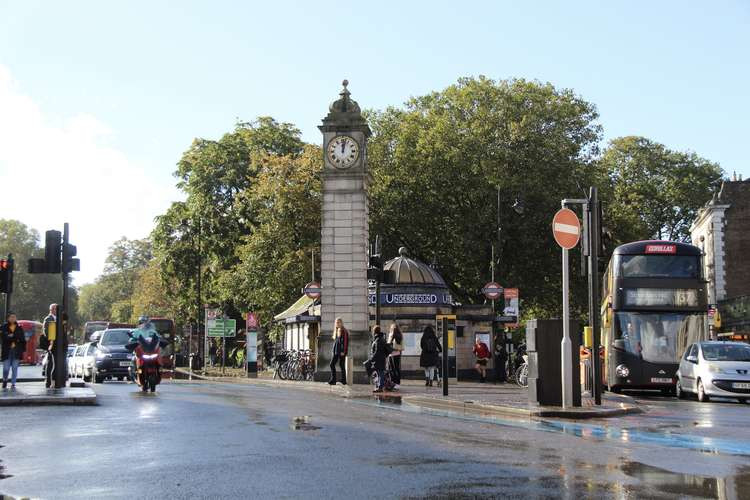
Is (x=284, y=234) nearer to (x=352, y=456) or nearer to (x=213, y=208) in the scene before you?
(x=213, y=208)

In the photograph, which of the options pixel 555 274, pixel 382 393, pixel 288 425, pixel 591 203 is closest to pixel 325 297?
pixel 382 393

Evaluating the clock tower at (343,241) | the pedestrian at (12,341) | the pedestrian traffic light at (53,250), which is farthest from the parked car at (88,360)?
the pedestrian traffic light at (53,250)

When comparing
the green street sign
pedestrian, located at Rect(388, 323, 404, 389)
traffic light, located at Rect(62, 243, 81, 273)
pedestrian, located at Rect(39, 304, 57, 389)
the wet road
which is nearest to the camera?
the wet road

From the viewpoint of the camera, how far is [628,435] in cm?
1438

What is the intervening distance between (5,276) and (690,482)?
1953 cm

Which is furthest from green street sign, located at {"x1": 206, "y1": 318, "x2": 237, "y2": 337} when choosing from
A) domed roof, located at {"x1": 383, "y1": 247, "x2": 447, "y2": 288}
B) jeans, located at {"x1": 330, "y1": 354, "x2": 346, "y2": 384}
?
jeans, located at {"x1": 330, "y1": 354, "x2": 346, "y2": 384}

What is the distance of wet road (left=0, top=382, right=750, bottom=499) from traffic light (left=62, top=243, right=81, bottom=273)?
5.76m

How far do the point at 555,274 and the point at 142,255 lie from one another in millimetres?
94776

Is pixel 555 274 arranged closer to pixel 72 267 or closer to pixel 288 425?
pixel 72 267

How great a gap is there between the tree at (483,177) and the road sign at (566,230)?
3205 centimetres

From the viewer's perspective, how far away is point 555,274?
54219mm

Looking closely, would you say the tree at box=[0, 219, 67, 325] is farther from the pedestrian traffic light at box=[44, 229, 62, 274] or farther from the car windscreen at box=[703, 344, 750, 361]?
the car windscreen at box=[703, 344, 750, 361]

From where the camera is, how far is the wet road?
8.94 meters

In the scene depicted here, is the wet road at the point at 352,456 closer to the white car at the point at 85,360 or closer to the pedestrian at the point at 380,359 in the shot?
the pedestrian at the point at 380,359
